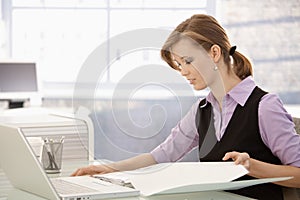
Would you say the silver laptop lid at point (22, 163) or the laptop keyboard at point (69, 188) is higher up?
the silver laptop lid at point (22, 163)

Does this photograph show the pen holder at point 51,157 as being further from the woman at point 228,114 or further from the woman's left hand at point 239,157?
the woman's left hand at point 239,157

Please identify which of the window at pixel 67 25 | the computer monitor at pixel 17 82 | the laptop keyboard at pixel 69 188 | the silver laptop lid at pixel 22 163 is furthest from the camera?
the window at pixel 67 25

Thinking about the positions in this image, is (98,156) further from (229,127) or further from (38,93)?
(38,93)

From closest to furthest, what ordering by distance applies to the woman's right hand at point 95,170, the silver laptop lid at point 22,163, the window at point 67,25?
the silver laptop lid at point 22,163 < the woman's right hand at point 95,170 < the window at point 67,25

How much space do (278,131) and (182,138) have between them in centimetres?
35

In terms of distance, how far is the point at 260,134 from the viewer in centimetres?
175

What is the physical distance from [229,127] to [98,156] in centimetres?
38

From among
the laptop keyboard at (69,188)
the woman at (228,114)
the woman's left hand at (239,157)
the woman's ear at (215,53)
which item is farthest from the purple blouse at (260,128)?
the laptop keyboard at (69,188)

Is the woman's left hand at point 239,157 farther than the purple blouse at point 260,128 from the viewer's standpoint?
No

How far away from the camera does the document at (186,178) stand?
1414 mm

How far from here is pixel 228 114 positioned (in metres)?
1.82

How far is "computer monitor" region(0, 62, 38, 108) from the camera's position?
12.5 ft

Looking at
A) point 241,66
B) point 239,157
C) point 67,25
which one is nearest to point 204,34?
point 241,66

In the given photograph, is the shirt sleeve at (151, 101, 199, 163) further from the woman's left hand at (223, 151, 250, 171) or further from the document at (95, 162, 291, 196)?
the woman's left hand at (223, 151, 250, 171)
